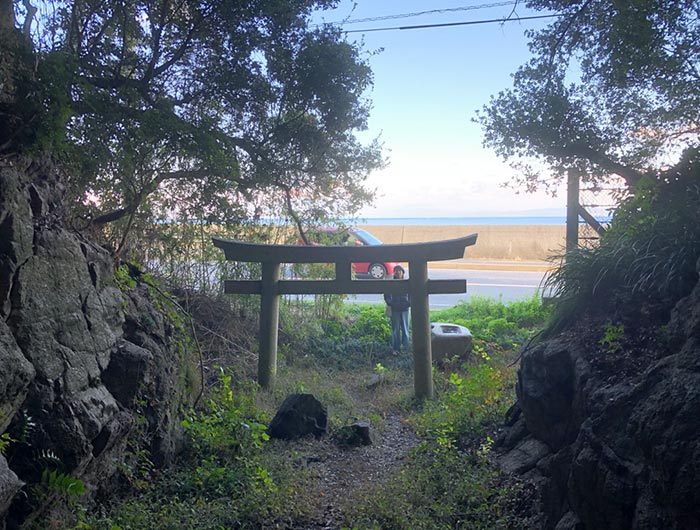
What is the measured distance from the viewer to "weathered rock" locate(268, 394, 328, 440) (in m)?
5.74

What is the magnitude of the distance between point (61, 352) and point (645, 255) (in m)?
4.30

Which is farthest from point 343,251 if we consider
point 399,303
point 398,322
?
point 398,322

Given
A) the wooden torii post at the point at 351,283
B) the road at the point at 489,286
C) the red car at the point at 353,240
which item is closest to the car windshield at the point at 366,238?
the red car at the point at 353,240

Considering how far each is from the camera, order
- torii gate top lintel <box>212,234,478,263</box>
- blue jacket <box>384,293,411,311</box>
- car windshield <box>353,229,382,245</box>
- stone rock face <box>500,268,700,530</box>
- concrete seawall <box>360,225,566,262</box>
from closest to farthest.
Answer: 1. stone rock face <box>500,268,700,530</box>
2. torii gate top lintel <box>212,234,478,263</box>
3. blue jacket <box>384,293,411,311</box>
4. car windshield <box>353,229,382,245</box>
5. concrete seawall <box>360,225,566,262</box>

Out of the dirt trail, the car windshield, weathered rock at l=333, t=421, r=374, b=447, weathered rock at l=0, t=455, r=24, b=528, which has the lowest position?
the dirt trail

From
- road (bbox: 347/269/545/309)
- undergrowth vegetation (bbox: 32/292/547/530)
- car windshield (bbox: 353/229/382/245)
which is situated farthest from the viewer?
road (bbox: 347/269/545/309)

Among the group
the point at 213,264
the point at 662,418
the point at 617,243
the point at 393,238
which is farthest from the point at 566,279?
the point at 393,238

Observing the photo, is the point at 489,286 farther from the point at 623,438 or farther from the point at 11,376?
the point at 11,376

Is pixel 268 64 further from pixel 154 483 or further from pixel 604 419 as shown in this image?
pixel 604 419

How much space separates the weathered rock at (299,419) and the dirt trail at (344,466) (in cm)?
15

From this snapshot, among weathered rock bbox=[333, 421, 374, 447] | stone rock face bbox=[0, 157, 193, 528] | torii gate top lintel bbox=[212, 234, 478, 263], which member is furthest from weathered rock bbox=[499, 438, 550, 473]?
torii gate top lintel bbox=[212, 234, 478, 263]

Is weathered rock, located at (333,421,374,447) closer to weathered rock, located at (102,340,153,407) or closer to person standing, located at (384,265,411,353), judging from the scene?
weathered rock, located at (102,340,153,407)

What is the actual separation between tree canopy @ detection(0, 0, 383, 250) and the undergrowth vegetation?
7.48 feet

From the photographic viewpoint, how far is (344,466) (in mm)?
5156
